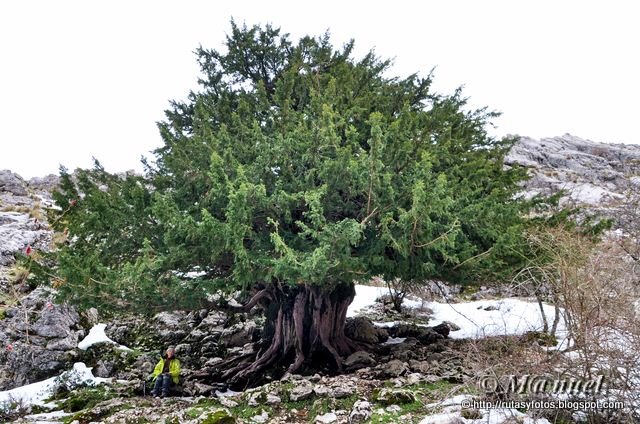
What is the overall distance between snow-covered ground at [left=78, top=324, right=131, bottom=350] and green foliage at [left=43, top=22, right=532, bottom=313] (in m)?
3.86

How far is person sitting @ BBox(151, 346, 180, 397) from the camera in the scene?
25.9 feet

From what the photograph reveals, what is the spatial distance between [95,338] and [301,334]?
5.86 metres

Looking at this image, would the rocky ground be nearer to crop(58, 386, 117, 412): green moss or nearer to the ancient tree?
the ancient tree

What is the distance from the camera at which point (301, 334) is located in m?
8.96

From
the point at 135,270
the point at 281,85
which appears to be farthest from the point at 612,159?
the point at 135,270

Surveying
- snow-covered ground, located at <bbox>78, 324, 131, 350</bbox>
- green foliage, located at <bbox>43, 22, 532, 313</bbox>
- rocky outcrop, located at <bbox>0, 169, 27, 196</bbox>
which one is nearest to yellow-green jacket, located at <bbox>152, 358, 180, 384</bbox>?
green foliage, located at <bbox>43, 22, 532, 313</bbox>

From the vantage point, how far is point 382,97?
9.30 metres

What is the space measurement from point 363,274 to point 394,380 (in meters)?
1.79

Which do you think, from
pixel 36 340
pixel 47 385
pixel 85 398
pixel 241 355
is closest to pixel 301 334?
pixel 241 355

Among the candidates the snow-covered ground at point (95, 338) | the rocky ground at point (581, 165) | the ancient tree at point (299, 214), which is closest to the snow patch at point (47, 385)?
the snow-covered ground at point (95, 338)

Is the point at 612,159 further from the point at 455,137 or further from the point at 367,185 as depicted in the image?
the point at 367,185

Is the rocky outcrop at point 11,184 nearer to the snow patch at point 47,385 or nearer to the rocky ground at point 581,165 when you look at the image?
the snow patch at point 47,385

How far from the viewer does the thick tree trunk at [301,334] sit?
8664 millimetres

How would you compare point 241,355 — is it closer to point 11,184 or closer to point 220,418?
point 220,418
